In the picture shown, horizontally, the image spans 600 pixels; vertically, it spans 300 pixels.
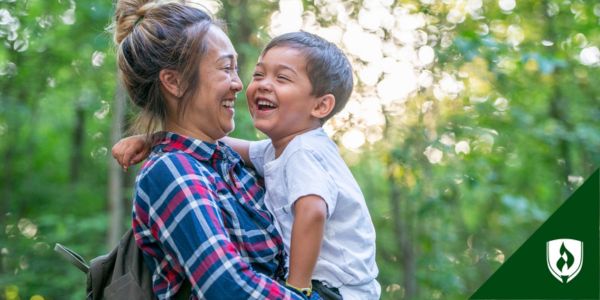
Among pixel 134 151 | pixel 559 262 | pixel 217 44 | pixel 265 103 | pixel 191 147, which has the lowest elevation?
pixel 559 262

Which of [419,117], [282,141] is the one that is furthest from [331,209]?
[419,117]

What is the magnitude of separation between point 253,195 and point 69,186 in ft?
24.2

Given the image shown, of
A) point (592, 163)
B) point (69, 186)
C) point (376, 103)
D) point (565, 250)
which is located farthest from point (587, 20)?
point (69, 186)

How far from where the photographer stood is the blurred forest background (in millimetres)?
5363

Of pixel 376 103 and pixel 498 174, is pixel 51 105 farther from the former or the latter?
pixel 498 174

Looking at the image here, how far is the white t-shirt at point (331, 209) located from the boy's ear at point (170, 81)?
282mm

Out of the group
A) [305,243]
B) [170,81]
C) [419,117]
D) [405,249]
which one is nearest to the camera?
[305,243]

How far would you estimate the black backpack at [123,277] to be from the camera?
1641 mm

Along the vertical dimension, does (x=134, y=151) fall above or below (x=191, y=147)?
below

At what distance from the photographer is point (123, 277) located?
65.6 inches

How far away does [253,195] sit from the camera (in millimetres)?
1785

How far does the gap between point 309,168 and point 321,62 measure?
0.33 m

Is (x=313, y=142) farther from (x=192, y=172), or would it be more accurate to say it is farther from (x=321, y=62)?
(x=192, y=172)

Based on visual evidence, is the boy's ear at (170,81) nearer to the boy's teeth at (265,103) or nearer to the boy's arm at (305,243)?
the boy's teeth at (265,103)
